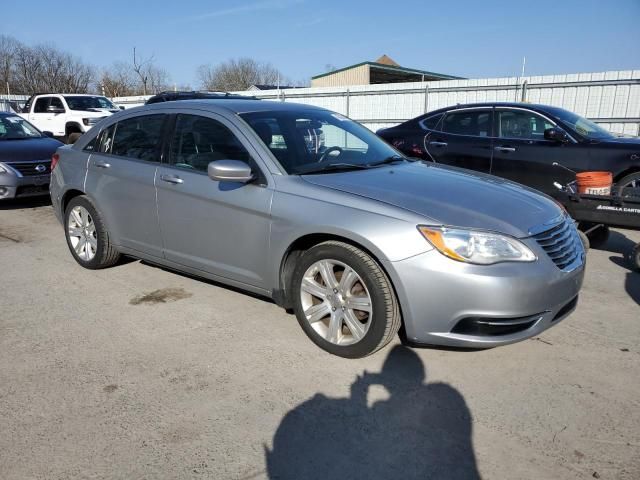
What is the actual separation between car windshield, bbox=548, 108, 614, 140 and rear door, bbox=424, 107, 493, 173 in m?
0.89

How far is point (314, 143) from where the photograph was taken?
12.9 feet

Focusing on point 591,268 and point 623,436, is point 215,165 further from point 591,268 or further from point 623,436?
point 591,268

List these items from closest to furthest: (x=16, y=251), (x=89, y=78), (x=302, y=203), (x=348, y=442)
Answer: (x=348, y=442), (x=302, y=203), (x=16, y=251), (x=89, y=78)

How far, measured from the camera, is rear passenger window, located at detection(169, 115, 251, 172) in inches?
148

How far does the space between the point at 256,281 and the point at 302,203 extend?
0.70m

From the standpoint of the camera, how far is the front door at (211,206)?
354 centimetres

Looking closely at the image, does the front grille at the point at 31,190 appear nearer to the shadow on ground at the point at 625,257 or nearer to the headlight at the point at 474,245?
the headlight at the point at 474,245

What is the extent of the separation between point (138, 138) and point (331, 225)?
2274 mm

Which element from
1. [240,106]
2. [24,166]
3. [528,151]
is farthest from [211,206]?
[24,166]

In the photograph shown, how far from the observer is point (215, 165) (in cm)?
341

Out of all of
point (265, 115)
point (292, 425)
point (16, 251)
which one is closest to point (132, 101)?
point (16, 251)

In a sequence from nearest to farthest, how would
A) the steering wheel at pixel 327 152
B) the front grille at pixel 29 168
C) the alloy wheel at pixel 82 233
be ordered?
1. the steering wheel at pixel 327 152
2. the alloy wheel at pixel 82 233
3. the front grille at pixel 29 168

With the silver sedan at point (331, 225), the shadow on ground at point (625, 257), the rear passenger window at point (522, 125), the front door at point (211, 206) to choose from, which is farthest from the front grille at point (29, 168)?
the shadow on ground at point (625, 257)

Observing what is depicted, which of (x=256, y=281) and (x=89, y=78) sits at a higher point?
(x=89, y=78)
